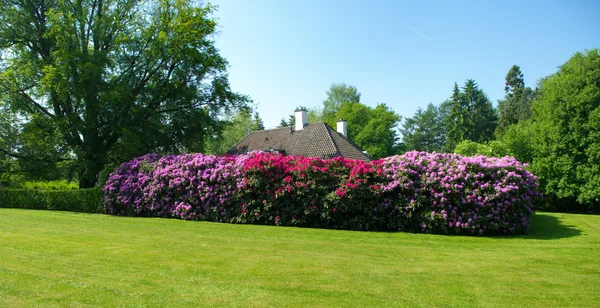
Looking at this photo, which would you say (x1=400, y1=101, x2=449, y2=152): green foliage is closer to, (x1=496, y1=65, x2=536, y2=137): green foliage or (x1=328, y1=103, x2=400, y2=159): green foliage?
(x1=496, y1=65, x2=536, y2=137): green foliage

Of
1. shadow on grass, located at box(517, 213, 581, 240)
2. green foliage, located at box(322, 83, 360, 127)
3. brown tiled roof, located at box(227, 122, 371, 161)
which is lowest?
shadow on grass, located at box(517, 213, 581, 240)

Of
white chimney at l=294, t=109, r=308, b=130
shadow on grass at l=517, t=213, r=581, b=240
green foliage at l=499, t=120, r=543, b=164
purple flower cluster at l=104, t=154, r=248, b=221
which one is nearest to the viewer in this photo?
shadow on grass at l=517, t=213, r=581, b=240

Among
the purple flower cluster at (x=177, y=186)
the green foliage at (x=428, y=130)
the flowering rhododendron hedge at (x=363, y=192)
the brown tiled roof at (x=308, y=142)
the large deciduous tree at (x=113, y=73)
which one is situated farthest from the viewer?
the green foliage at (x=428, y=130)

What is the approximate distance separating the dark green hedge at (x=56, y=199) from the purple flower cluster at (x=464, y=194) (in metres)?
14.9

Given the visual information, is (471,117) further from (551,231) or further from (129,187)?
(129,187)

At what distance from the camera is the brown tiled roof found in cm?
2884

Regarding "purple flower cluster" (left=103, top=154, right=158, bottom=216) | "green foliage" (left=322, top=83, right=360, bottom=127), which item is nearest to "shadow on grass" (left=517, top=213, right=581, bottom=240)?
"purple flower cluster" (left=103, top=154, right=158, bottom=216)

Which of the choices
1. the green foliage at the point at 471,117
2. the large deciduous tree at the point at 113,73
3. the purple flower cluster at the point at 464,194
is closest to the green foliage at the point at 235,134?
the large deciduous tree at the point at 113,73

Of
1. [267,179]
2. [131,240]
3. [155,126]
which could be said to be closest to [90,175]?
[155,126]

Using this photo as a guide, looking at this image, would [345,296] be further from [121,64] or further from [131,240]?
[121,64]

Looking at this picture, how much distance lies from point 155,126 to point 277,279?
67.1 feet

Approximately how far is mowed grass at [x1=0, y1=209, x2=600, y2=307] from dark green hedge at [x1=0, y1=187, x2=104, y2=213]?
1005 cm

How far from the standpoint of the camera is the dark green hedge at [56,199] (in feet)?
68.9

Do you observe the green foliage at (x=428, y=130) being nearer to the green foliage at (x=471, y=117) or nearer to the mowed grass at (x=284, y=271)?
the green foliage at (x=471, y=117)
